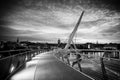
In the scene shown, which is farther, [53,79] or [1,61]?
[53,79]

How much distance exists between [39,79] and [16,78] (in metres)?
1.20

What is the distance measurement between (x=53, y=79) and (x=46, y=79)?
35cm

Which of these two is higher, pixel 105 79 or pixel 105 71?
pixel 105 71

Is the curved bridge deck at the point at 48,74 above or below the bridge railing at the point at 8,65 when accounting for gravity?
below

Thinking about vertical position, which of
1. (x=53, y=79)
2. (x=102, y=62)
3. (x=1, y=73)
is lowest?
(x=53, y=79)

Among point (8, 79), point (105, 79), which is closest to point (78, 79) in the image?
point (105, 79)

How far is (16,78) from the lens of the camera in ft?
17.0

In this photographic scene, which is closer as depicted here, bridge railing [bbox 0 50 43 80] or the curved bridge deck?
bridge railing [bbox 0 50 43 80]

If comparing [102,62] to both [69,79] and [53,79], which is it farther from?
[53,79]

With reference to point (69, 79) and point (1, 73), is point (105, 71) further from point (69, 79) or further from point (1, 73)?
point (1, 73)

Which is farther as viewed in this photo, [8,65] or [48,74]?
[48,74]

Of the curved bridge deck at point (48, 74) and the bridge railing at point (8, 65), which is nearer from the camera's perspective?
the bridge railing at point (8, 65)

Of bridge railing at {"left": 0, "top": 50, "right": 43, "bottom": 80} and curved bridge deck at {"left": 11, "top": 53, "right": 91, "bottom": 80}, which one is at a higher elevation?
bridge railing at {"left": 0, "top": 50, "right": 43, "bottom": 80}

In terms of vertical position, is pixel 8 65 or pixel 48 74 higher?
pixel 8 65
